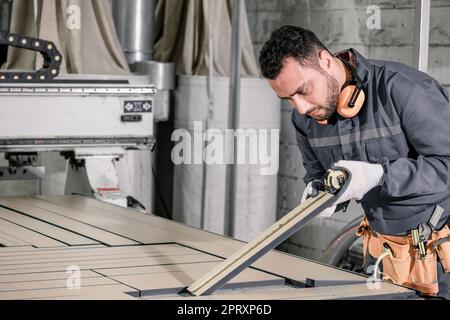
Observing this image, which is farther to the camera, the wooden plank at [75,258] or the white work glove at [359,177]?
the wooden plank at [75,258]

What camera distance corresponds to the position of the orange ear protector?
2.31 metres

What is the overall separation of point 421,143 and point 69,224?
1177 mm

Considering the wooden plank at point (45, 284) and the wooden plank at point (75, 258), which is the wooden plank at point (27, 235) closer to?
the wooden plank at point (75, 258)

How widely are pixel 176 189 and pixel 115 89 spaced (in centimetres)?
136

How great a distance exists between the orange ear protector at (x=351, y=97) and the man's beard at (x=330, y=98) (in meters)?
0.02

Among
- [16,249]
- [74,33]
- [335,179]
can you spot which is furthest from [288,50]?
[74,33]

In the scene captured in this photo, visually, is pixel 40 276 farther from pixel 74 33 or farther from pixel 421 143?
pixel 74 33

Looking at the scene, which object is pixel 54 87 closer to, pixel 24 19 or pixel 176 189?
pixel 24 19

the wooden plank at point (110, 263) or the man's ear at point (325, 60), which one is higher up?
the man's ear at point (325, 60)

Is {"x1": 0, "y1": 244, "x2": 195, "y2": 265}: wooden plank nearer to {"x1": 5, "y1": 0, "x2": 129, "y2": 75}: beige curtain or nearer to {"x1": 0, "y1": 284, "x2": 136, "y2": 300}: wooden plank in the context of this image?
{"x1": 0, "y1": 284, "x2": 136, "y2": 300}: wooden plank

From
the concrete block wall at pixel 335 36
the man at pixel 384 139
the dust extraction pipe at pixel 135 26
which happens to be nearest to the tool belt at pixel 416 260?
the man at pixel 384 139

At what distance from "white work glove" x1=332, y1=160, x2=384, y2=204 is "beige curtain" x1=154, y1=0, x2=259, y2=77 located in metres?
2.58

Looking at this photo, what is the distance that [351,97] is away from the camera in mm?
2309

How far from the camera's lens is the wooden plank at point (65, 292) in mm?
1934
